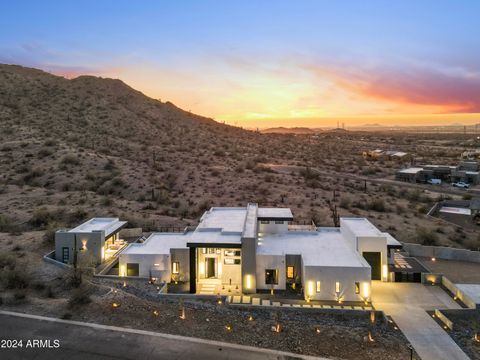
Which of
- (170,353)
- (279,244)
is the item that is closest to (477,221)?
(279,244)

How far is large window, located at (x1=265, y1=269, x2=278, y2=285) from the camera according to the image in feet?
82.4

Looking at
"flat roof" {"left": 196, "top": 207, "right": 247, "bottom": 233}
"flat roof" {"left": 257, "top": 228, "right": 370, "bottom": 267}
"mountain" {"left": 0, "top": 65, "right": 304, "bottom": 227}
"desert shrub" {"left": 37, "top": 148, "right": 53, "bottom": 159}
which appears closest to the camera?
"flat roof" {"left": 257, "top": 228, "right": 370, "bottom": 267}

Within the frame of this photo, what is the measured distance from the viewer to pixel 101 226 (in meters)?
32.6

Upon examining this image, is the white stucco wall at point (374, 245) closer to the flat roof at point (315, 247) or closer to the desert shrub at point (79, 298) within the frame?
the flat roof at point (315, 247)

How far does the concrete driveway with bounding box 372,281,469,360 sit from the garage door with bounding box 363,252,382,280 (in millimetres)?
516

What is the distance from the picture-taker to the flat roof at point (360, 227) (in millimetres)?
27953

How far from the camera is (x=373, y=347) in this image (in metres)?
18.6

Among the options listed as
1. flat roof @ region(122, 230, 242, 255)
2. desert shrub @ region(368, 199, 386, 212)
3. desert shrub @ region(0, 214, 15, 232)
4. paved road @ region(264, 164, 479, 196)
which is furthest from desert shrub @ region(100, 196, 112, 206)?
paved road @ region(264, 164, 479, 196)

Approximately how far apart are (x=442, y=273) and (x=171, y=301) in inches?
748

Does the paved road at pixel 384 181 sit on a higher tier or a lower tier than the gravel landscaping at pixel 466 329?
higher

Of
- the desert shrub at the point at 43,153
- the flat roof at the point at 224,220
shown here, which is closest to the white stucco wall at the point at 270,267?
the flat roof at the point at 224,220

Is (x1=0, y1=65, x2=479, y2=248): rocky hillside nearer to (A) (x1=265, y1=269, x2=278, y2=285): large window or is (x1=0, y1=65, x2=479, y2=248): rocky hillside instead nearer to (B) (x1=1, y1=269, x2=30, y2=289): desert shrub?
(B) (x1=1, y1=269, x2=30, y2=289): desert shrub

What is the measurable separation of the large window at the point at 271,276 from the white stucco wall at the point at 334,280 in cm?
216

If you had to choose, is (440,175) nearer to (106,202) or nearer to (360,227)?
(360,227)
